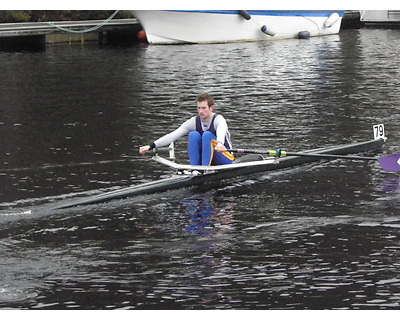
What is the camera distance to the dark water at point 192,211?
10156 mm

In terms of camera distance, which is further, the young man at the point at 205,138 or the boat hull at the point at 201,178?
the young man at the point at 205,138

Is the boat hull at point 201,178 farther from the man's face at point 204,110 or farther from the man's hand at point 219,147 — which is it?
the man's face at point 204,110

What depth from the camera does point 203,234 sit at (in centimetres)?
1229

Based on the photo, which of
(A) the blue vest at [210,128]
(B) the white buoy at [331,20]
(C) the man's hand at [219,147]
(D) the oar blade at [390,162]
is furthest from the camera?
(B) the white buoy at [331,20]

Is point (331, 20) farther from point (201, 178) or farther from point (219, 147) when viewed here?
point (219, 147)

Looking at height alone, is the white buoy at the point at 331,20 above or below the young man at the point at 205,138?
above

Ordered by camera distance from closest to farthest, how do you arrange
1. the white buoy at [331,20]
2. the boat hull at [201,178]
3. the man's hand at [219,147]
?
the boat hull at [201,178], the man's hand at [219,147], the white buoy at [331,20]

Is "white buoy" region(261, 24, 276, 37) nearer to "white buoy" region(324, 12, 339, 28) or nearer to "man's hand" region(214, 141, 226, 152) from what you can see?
"white buoy" region(324, 12, 339, 28)

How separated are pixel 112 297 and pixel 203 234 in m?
2.62

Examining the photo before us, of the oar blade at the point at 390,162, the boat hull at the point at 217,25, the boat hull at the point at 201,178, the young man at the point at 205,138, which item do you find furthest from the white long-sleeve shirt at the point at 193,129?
the boat hull at the point at 217,25

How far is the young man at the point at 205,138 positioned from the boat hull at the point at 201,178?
0.29 meters

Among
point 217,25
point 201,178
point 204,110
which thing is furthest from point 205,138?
point 217,25

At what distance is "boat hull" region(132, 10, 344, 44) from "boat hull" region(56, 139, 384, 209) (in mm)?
27630
